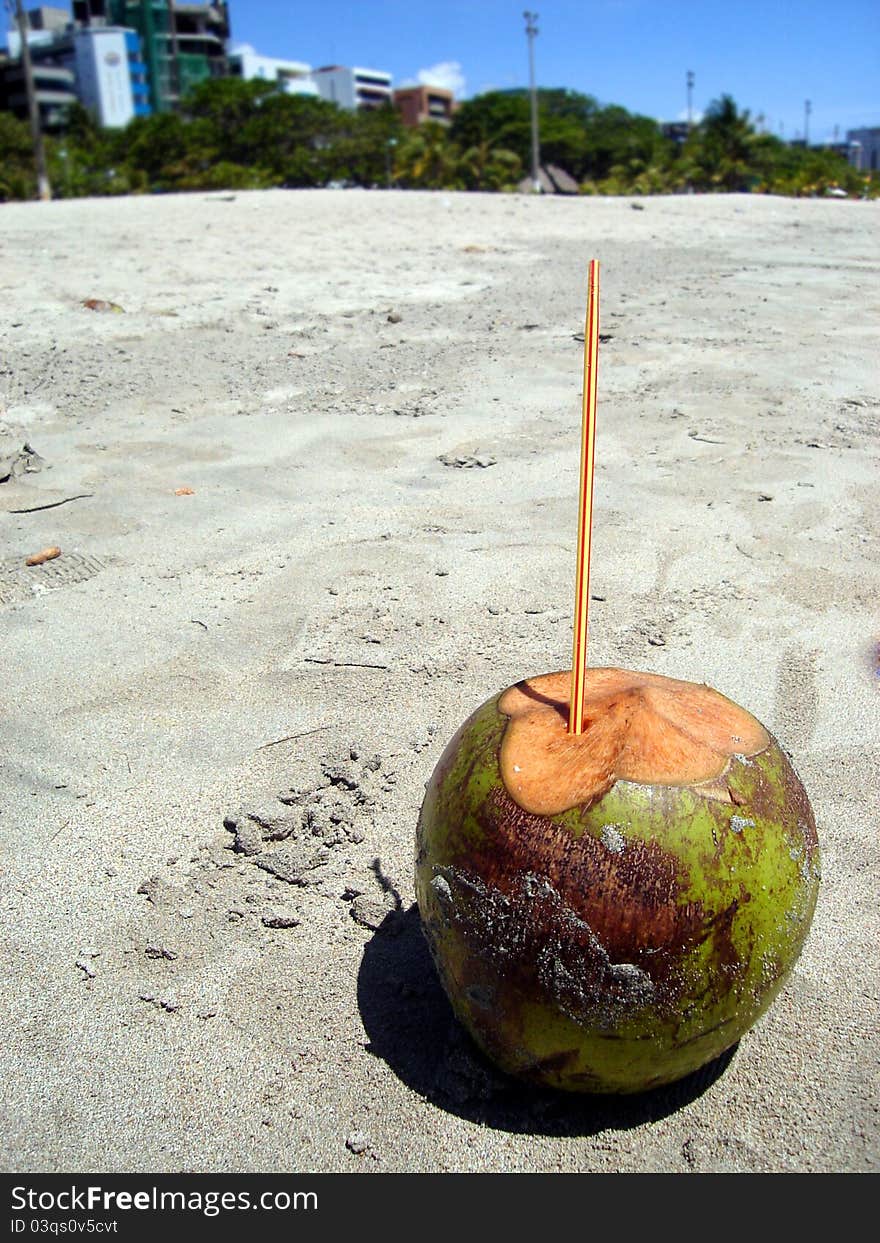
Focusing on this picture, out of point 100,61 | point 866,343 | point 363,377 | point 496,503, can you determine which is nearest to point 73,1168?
point 496,503

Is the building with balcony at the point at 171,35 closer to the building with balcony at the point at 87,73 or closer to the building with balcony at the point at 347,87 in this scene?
the building with balcony at the point at 87,73

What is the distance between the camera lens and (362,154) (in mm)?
42562

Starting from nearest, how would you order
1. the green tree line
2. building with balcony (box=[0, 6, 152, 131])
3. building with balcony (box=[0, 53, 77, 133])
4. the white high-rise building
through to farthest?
the green tree line, building with balcony (box=[0, 53, 77, 133]), building with balcony (box=[0, 6, 152, 131]), the white high-rise building

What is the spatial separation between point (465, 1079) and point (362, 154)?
45217 mm

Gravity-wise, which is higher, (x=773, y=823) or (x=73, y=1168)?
(x=773, y=823)

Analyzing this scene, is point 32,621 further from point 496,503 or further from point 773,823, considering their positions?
point 773,823

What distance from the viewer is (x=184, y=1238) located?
194 cm

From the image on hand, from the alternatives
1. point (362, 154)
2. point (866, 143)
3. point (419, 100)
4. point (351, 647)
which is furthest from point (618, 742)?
point (866, 143)

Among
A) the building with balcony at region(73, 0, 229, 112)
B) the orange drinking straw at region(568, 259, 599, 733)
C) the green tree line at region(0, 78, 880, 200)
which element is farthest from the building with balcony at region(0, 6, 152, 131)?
the orange drinking straw at region(568, 259, 599, 733)

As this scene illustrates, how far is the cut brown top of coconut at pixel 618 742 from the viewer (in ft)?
6.12

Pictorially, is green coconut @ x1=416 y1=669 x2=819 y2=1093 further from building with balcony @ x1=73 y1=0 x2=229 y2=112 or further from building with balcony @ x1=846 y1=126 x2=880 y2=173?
building with balcony @ x1=846 y1=126 x2=880 y2=173

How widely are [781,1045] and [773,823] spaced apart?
0.66 metres

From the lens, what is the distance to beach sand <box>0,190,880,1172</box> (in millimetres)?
2156

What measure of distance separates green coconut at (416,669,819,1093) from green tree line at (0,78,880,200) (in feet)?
99.8
